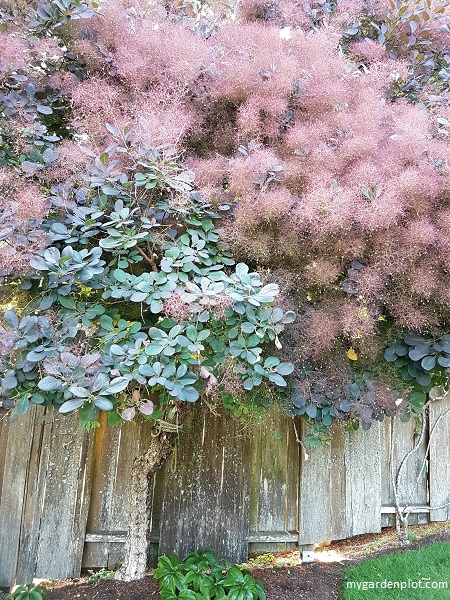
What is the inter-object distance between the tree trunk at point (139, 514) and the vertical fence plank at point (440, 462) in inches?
93.1

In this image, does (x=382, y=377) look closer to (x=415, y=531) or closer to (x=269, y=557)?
(x=269, y=557)

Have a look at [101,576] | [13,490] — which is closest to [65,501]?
[13,490]

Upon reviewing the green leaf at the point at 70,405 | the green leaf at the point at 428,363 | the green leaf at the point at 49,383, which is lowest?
the green leaf at the point at 70,405

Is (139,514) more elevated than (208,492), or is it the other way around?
(208,492)

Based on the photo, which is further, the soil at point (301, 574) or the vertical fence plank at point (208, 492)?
the vertical fence plank at point (208, 492)

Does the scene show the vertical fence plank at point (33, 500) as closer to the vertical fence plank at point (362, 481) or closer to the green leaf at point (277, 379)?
the green leaf at point (277, 379)

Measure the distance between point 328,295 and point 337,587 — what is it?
197 centimetres

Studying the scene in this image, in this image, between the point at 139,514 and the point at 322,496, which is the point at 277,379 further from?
the point at 322,496

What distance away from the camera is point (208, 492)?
326cm

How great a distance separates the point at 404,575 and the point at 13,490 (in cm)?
253

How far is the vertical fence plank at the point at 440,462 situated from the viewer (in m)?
3.96

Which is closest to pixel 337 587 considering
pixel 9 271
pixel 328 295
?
pixel 328 295

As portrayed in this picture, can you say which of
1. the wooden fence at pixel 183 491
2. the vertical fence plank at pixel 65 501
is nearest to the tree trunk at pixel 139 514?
the wooden fence at pixel 183 491

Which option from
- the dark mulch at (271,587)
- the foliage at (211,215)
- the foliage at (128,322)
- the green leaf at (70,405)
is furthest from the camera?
the dark mulch at (271,587)
